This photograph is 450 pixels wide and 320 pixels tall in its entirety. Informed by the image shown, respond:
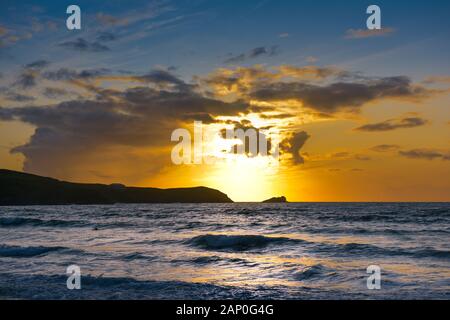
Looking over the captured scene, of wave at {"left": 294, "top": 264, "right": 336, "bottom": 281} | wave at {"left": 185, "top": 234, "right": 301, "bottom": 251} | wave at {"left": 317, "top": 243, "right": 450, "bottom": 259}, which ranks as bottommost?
wave at {"left": 185, "top": 234, "right": 301, "bottom": 251}

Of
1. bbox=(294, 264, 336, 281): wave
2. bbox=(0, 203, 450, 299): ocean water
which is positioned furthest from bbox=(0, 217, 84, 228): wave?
bbox=(294, 264, 336, 281): wave

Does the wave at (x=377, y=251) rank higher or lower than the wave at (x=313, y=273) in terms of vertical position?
lower

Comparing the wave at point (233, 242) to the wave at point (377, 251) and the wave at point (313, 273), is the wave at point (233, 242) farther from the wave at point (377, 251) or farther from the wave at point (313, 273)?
the wave at point (313, 273)

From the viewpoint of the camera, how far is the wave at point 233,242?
33.9 m

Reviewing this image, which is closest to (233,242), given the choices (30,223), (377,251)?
(377,251)

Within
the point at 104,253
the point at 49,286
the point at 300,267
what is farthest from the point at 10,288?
the point at 300,267

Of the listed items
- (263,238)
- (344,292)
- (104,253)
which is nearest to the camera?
(344,292)

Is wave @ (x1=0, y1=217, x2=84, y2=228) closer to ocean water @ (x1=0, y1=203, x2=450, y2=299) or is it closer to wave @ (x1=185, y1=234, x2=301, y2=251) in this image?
ocean water @ (x1=0, y1=203, x2=450, y2=299)

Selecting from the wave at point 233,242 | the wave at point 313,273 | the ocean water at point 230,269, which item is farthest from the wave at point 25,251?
the wave at point 313,273

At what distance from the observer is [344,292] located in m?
16.0

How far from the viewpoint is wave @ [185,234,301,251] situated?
3388 centimetres
